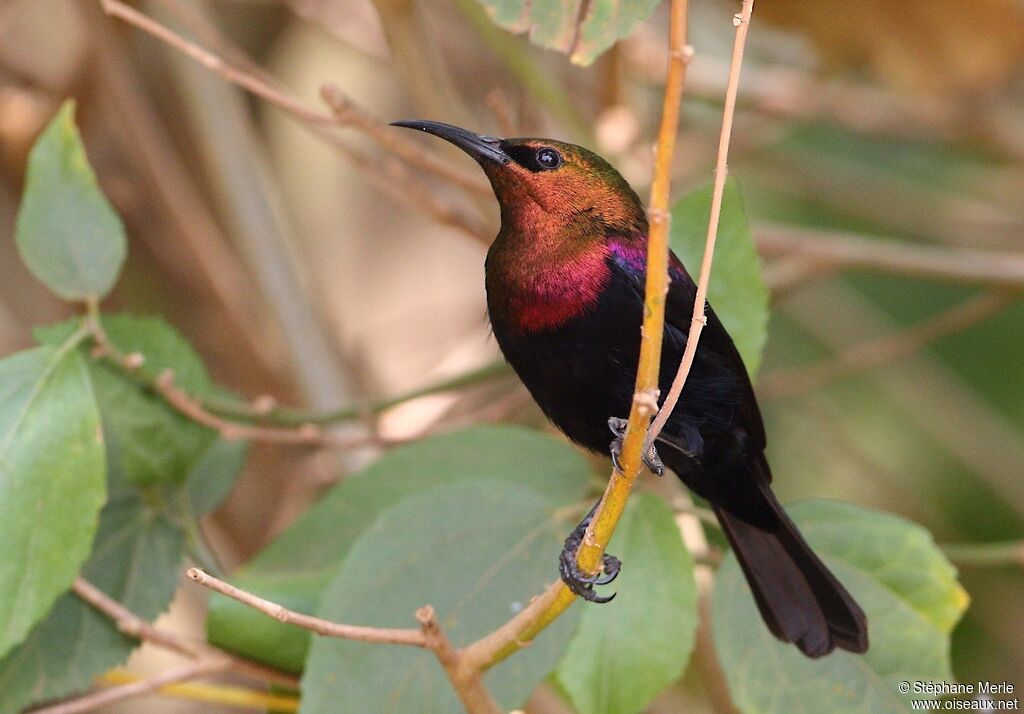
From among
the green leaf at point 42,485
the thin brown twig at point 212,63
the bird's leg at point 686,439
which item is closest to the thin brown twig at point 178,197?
the thin brown twig at point 212,63

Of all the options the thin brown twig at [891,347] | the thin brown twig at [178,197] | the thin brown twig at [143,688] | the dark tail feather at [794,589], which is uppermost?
the thin brown twig at [178,197]

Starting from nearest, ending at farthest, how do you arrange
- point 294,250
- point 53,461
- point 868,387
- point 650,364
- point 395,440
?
point 650,364, point 53,461, point 395,440, point 294,250, point 868,387

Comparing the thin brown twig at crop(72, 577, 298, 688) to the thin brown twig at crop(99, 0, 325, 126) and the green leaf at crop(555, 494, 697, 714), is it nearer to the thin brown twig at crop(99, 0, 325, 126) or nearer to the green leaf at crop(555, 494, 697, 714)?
the green leaf at crop(555, 494, 697, 714)

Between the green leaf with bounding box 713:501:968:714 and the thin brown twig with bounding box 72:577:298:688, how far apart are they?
2.66 ft

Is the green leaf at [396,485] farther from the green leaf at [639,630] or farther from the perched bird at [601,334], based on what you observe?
the green leaf at [639,630]

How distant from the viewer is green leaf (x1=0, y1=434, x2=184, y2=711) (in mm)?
2273

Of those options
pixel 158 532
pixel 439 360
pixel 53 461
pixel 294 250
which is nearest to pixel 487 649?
pixel 53 461

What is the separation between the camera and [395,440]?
9.27 feet

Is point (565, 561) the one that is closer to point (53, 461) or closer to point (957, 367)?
point (53, 461)

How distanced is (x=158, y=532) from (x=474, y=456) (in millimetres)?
627

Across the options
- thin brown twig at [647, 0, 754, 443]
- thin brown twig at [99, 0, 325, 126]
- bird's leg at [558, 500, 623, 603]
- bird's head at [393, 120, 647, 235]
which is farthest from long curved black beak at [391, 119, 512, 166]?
thin brown twig at [647, 0, 754, 443]

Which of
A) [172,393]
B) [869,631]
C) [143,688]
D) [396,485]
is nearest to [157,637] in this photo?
[143,688]

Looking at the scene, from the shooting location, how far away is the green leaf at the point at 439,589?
2109mm

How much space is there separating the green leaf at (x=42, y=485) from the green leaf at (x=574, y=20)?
94cm
